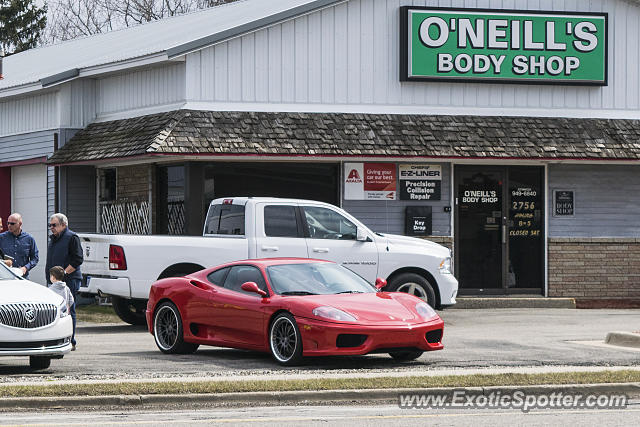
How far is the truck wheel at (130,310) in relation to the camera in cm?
2012

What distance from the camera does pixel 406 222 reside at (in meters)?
24.1

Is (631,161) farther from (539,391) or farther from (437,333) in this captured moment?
A: (539,391)

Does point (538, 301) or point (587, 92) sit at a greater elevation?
point (587, 92)

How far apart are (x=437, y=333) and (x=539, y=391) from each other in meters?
2.50

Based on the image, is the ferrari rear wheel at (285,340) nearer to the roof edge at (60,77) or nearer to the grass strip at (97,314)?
the grass strip at (97,314)

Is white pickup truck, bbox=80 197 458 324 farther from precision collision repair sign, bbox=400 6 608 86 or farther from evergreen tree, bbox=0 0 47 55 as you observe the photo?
evergreen tree, bbox=0 0 47 55

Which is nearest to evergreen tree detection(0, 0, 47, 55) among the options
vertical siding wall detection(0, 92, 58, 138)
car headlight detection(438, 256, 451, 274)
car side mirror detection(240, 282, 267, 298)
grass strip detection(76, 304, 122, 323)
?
vertical siding wall detection(0, 92, 58, 138)

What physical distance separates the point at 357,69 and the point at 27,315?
12.0 meters

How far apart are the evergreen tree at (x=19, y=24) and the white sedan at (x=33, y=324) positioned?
1967 inches

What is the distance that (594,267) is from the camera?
2495cm

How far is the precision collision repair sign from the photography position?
24.3 meters

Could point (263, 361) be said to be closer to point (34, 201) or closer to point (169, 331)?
point (169, 331)

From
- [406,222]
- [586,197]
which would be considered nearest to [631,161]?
[586,197]

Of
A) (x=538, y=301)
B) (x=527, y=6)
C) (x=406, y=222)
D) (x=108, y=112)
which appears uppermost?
(x=527, y=6)
